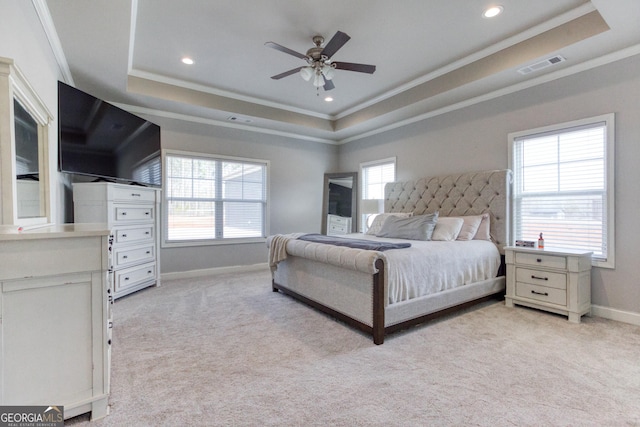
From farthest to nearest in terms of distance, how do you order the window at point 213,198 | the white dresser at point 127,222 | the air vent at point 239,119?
the air vent at point 239,119
the window at point 213,198
the white dresser at point 127,222

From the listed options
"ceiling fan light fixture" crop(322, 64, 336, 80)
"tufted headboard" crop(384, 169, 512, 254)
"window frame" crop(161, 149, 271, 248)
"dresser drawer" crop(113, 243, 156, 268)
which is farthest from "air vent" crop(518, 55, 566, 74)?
"dresser drawer" crop(113, 243, 156, 268)

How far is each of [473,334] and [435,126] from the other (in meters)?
3.13

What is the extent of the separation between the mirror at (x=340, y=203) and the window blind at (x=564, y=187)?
116 inches

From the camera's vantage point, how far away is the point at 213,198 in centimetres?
504

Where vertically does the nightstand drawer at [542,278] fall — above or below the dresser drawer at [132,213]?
below

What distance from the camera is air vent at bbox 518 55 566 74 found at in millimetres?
2931

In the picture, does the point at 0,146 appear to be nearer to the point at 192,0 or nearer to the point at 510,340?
the point at 192,0

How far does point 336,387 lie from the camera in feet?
5.92

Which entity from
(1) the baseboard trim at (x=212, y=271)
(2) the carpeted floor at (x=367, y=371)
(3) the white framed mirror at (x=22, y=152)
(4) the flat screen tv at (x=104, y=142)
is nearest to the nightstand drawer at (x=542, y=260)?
(2) the carpeted floor at (x=367, y=371)

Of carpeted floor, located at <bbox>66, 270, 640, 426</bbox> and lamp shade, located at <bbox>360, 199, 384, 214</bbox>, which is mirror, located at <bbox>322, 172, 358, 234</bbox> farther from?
carpeted floor, located at <bbox>66, 270, 640, 426</bbox>

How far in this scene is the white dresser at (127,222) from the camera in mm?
3359

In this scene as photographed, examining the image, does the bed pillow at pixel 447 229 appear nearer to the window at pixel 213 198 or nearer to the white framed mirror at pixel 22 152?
the window at pixel 213 198

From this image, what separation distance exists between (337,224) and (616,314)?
13.7 ft

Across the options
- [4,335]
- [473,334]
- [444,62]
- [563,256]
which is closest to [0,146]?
[4,335]
